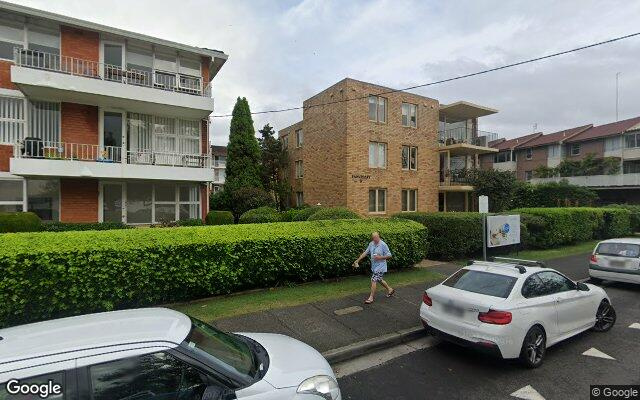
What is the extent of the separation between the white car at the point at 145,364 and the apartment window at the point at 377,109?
18.9 meters

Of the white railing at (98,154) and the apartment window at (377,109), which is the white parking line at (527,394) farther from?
the apartment window at (377,109)

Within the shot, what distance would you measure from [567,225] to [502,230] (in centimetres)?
655

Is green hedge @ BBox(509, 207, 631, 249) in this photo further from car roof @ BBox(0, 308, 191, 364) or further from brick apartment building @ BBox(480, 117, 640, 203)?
car roof @ BBox(0, 308, 191, 364)

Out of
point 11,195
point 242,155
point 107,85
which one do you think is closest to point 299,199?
point 242,155

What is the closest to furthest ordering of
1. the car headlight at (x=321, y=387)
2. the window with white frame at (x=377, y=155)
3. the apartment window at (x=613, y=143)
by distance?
1. the car headlight at (x=321, y=387)
2. the window with white frame at (x=377, y=155)
3. the apartment window at (x=613, y=143)

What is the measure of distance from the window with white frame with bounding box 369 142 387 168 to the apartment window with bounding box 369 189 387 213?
1.61 meters

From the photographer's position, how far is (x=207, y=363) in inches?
102

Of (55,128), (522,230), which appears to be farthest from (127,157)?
(522,230)

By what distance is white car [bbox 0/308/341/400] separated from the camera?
6.89 feet

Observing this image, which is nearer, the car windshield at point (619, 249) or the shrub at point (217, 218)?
the car windshield at point (619, 249)

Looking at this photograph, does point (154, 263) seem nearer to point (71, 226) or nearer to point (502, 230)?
point (71, 226)

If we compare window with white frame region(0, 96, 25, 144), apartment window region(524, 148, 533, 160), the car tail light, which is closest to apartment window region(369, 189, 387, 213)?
the car tail light

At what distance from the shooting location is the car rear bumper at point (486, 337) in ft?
14.9

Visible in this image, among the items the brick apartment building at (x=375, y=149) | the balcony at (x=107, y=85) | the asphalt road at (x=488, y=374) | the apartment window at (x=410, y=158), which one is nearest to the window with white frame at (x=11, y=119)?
the balcony at (x=107, y=85)
